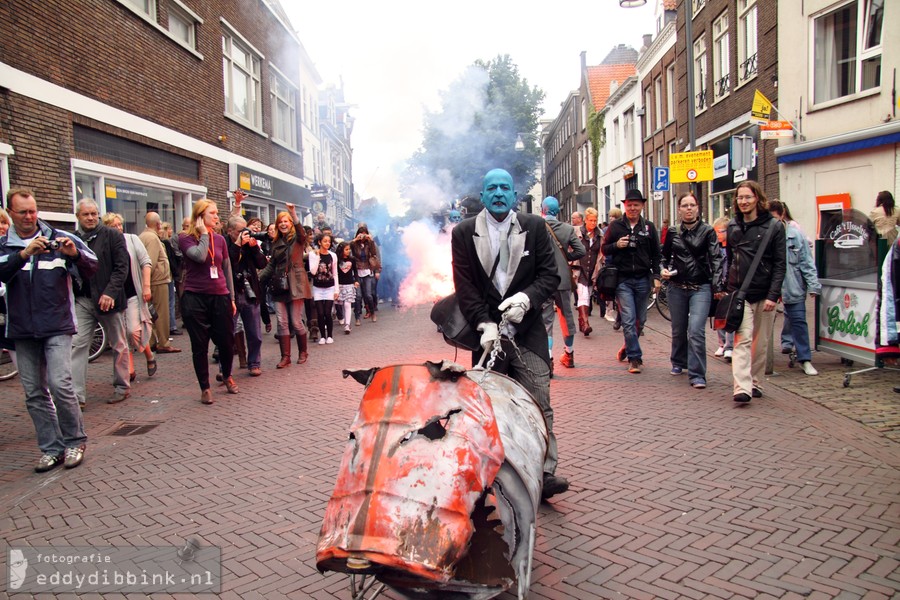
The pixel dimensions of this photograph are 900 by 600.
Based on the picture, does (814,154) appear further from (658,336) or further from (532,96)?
(532,96)

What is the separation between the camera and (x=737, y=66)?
19.6m

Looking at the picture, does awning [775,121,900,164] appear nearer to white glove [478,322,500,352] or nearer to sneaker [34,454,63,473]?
white glove [478,322,500,352]

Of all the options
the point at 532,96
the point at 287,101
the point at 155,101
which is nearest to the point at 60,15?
the point at 155,101

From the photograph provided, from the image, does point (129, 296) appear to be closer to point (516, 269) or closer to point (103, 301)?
point (103, 301)

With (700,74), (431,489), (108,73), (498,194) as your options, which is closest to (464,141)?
(700,74)

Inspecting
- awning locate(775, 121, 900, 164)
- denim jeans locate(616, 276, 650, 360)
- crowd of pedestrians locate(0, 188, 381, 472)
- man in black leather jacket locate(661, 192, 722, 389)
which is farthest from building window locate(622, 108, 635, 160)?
man in black leather jacket locate(661, 192, 722, 389)

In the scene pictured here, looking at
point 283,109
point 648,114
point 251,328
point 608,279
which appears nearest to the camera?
point 608,279

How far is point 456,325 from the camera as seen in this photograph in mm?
3953

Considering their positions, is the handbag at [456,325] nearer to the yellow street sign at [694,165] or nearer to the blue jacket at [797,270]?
the blue jacket at [797,270]

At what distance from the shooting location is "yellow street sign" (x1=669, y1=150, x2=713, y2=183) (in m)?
15.2

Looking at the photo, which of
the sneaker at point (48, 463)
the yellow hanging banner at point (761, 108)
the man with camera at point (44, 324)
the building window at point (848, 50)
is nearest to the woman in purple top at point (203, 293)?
the man with camera at point (44, 324)

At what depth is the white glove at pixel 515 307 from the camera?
3.60m

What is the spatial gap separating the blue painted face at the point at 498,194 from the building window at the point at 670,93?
24.7 metres

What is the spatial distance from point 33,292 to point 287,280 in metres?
4.25
